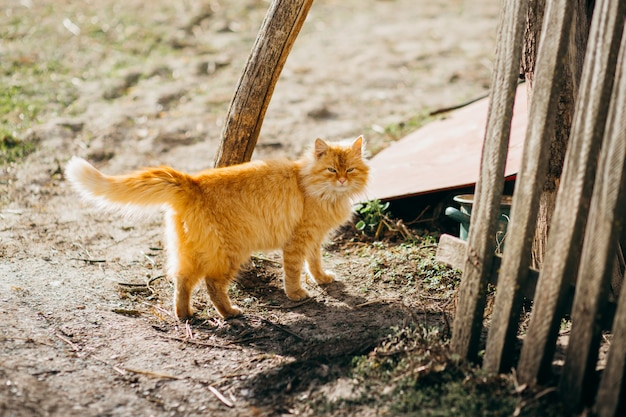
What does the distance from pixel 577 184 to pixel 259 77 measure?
7.89ft

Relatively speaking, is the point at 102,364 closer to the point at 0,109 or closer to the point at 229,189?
the point at 229,189

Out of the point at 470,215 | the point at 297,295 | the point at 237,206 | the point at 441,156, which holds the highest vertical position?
the point at 441,156

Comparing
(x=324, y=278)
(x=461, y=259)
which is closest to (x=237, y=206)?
(x=324, y=278)

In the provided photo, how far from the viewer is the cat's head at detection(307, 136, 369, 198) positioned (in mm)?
4215

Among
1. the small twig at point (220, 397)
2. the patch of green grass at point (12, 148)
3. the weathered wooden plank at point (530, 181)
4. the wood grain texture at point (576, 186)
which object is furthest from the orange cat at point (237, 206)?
the patch of green grass at point (12, 148)

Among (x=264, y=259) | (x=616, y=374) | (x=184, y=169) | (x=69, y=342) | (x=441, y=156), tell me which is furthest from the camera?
(x=184, y=169)

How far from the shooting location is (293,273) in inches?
165

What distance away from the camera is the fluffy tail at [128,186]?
11.5ft

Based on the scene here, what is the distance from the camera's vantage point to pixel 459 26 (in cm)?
1088

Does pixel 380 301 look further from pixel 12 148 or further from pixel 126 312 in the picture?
pixel 12 148

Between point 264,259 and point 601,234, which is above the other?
point 601,234

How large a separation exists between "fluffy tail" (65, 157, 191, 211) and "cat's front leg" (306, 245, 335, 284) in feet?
3.60

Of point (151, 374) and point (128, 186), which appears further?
point (128, 186)

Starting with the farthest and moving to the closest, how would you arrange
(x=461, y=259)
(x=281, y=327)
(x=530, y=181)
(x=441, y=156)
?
(x=441, y=156), (x=281, y=327), (x=461, y=259), (x=530, y=181)
